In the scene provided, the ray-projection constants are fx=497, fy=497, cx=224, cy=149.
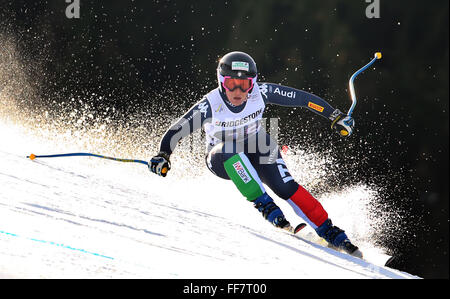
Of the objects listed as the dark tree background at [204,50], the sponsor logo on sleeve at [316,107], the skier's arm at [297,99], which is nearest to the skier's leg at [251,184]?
the skier's arm at [297,99]

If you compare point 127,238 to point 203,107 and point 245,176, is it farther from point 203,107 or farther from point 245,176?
point 203,107

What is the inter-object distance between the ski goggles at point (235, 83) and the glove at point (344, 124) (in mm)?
695

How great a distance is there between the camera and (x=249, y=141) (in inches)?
136

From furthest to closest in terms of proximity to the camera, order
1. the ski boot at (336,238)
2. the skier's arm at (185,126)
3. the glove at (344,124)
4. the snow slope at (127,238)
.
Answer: the glove at (344,124), the skier's arm at (185,126), the ski boot at (336,238), the snow slope at (127,238)

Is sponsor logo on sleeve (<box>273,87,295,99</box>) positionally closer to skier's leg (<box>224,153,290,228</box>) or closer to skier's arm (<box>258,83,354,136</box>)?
skier's arm (<box>258,83,354,136</box>)

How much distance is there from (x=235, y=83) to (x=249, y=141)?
0.44 metres

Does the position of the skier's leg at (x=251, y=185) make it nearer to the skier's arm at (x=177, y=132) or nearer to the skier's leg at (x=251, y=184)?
the skier's leg at (x=251, y=184)

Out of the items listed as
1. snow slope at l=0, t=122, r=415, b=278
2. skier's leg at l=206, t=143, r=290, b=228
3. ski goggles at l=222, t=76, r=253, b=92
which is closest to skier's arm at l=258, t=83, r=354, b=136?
ski goggles at l=222, t=76, r=253, b=92

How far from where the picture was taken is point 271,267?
2.29 m

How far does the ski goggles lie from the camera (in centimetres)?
325

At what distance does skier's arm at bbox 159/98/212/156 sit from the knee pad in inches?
13.9

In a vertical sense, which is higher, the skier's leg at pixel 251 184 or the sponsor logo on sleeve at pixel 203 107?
the sponsor logo on sleeve at pixel 203 107

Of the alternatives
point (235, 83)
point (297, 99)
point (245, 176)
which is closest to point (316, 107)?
point (297, 99)

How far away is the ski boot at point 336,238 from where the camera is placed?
9.84 feet
